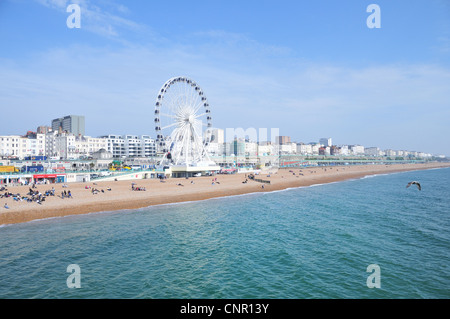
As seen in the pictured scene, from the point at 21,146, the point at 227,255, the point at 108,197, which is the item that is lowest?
the point at 227,255

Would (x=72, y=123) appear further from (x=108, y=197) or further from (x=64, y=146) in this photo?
(x=108, y=197)

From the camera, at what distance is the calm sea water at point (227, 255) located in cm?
1168

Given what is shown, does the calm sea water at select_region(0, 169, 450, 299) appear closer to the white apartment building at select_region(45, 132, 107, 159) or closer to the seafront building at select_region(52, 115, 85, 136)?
the white apartment building at select_region(45, 132, 107, 159)

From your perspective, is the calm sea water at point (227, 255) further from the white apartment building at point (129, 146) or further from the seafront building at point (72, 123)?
the seafront building at point (72, 123)

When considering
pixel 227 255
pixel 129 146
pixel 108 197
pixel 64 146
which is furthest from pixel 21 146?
pixel 227 255

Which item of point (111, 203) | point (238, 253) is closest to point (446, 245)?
point (238, 253)

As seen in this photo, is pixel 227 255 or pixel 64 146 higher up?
pixel 64 146

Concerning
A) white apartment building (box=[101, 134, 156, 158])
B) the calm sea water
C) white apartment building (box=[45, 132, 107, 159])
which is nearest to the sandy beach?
the calm sea water

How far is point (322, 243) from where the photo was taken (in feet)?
58.2

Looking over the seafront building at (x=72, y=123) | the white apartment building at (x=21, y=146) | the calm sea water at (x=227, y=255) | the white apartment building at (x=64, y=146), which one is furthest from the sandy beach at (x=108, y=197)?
the seafront building at (x=72, y=123)

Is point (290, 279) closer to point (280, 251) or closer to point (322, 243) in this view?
point (280, 251)

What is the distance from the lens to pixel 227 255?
1569 cm
